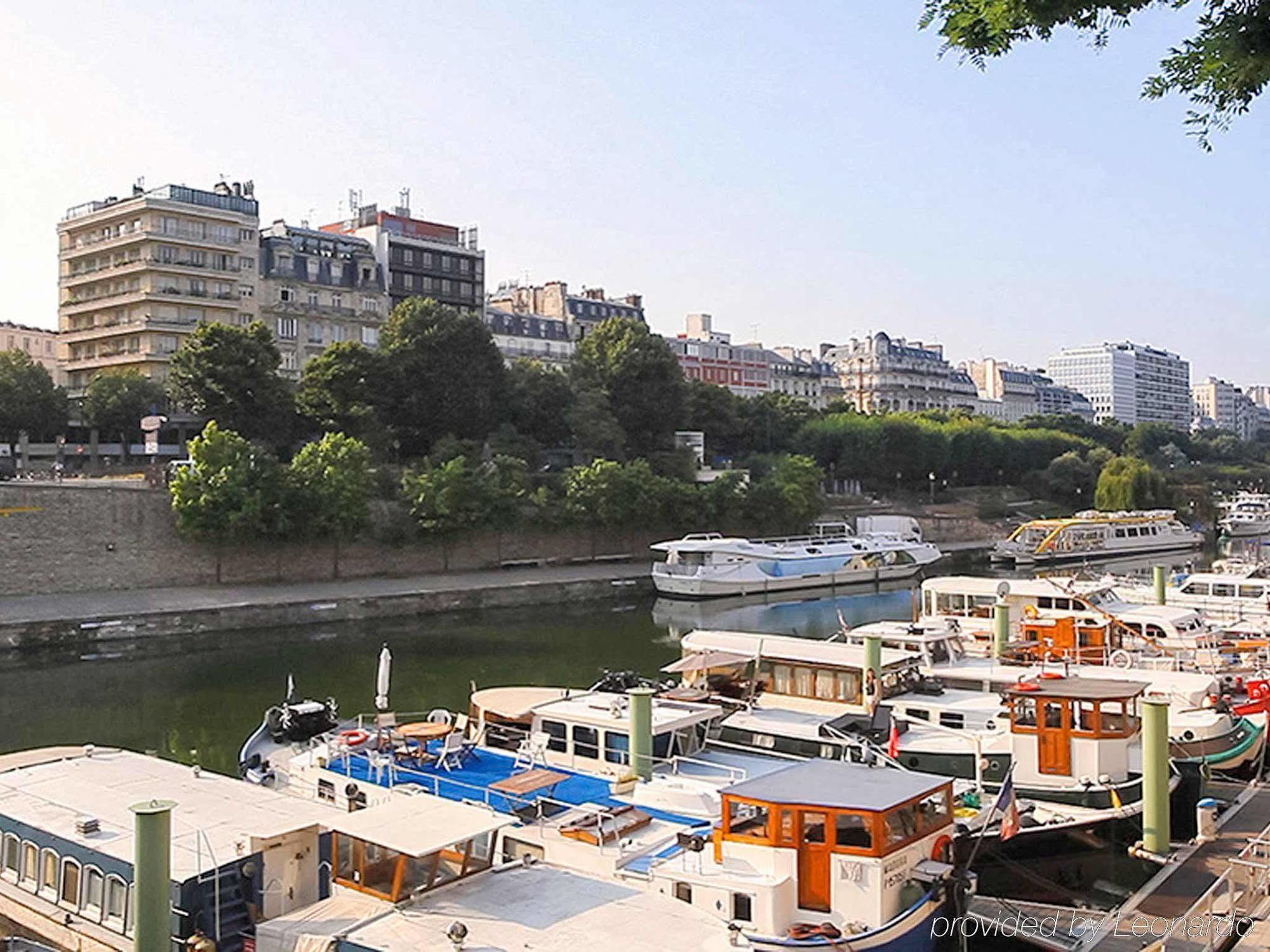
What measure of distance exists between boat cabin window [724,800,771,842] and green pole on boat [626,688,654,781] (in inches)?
165

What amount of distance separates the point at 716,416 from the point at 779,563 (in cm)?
2808

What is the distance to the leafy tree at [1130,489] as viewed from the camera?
77.9 metres

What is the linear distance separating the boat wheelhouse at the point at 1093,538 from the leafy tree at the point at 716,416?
823 inches

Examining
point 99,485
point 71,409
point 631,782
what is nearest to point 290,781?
point 631,782

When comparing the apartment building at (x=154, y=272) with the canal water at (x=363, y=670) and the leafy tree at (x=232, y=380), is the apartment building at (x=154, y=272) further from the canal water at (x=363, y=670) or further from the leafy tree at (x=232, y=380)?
the canal water at (x=363, y=670)

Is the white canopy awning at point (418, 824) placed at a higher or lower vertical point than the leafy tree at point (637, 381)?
Answer: lower

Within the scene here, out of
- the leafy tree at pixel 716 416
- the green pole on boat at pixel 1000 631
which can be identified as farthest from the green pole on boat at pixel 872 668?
the leafy tree at pixel 716 416

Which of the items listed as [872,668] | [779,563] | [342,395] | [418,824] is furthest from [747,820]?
[342,395]

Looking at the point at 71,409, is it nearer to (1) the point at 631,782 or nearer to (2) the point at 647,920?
(1) the point at 631,782

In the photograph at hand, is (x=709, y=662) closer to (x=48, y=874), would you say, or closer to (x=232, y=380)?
(x=48, y=874)

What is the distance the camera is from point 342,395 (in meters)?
57.7

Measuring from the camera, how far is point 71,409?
196ft

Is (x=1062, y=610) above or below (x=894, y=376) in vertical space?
below

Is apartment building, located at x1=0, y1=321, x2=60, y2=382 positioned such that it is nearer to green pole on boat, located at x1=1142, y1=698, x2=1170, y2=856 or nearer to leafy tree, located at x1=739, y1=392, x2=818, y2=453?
leafy tree, located at x1=739, y1=392, x2=818, y2=453
